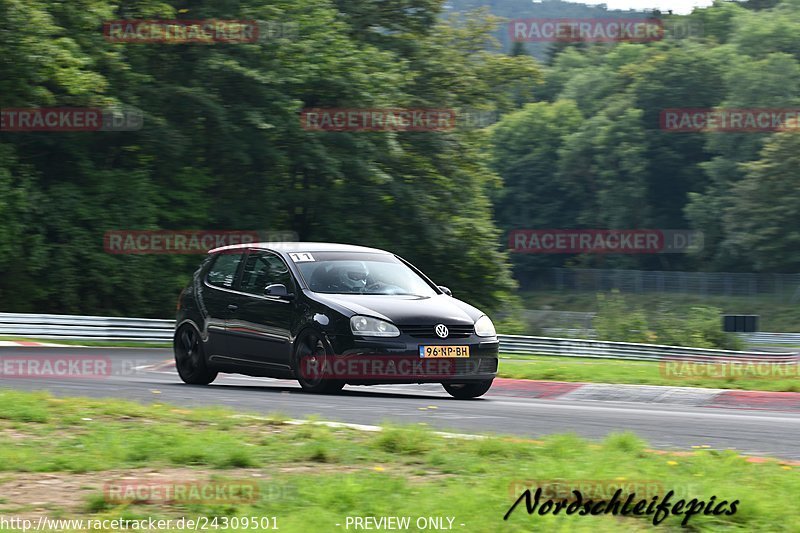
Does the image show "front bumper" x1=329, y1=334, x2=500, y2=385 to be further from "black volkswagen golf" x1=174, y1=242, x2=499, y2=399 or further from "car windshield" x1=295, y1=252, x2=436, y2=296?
"car windshield" x1=295, y1=252, x2=436, y2=296

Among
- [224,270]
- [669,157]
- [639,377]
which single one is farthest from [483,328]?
[669,157]

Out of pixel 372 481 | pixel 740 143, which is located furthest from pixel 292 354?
pixel 740 143

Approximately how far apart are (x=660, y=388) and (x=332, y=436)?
26.1ft

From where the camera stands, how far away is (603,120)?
97.6 m

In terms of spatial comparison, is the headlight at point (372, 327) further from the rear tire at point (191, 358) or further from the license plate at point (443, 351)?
the rear tire at point (191, 358)

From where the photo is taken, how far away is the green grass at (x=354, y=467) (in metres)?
6.25

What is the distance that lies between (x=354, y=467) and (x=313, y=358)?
5.49 metres

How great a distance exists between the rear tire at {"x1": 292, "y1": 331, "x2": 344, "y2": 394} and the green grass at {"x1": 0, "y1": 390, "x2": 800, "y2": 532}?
3.00 metres

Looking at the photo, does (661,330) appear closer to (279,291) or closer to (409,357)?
(279,291)

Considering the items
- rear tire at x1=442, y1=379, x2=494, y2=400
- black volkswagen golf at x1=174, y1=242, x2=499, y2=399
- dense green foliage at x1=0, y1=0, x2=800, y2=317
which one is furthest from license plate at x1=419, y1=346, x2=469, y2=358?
dense green foliage at x1=0, y1=0, x2=800, y2=317

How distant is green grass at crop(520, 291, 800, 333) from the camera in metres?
78.6

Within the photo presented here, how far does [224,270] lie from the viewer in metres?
14.7

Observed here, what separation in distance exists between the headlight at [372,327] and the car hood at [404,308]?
0.18 ft

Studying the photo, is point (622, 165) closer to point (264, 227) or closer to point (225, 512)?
point (264, 227)
